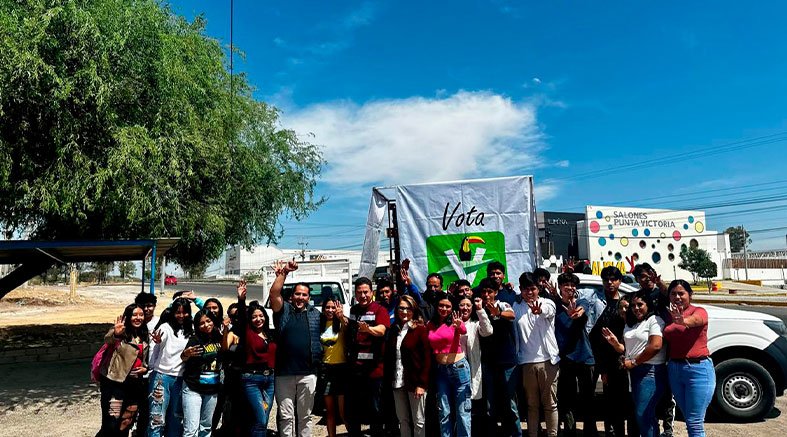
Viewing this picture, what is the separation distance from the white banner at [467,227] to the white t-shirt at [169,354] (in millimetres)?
3498

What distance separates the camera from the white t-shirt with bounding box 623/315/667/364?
452 centimetres

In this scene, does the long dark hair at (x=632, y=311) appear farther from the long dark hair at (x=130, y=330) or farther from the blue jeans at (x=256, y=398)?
the long dark hair at (x=130, y=330)

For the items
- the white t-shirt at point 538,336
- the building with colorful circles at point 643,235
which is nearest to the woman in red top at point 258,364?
the white t-shirt at point 538,336

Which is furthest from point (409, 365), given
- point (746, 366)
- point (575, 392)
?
point (746, 366)

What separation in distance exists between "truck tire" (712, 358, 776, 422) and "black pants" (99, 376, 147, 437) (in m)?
5.86

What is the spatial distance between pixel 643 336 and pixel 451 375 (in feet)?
5.44

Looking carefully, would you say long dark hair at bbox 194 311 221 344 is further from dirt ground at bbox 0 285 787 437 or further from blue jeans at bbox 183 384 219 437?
dirt ground at bbox 0 285 787 437

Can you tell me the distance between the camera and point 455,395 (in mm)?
4898

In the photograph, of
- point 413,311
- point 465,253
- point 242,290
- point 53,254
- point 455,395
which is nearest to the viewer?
point 455,395

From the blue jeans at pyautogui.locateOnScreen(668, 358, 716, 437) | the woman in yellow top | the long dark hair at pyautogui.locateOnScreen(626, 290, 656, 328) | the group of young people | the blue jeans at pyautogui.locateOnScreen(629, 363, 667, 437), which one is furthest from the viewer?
the woman in yellow top

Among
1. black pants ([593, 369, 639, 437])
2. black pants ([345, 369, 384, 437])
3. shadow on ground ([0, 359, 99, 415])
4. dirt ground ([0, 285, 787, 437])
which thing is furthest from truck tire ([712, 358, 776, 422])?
shadow on ground ([0, 359, 99, 415])

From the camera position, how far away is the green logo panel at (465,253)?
7305 mm

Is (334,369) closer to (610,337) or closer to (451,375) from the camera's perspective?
(451,375)

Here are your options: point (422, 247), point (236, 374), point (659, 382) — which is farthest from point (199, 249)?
point (659, 382)
